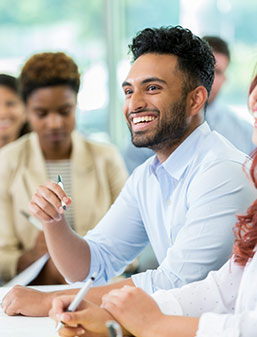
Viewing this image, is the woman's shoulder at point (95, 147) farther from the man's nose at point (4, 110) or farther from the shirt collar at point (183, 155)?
the shirt collar at point (183, 155)

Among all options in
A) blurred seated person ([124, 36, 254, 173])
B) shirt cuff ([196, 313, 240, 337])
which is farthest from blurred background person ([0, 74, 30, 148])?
shirt cuff ([196, 313, 240, 337])

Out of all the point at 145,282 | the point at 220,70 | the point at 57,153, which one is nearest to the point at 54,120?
the point at 57,153

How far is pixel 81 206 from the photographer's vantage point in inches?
114

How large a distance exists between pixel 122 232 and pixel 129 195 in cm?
12

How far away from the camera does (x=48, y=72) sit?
288cm

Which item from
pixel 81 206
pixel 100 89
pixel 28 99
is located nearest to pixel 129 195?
pixel 81 206

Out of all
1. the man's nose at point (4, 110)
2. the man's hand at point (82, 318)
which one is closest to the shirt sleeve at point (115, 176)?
the man's nose at point (4, 110)

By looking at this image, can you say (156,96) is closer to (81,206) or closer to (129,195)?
(129,195)

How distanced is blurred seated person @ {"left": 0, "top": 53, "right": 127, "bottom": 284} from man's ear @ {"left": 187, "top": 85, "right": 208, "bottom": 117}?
117 centimetres

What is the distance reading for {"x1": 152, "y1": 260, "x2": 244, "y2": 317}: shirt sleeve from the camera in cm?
134

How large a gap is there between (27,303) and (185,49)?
0.84m

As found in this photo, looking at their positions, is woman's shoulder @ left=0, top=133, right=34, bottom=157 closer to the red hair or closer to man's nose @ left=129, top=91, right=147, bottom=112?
man's nose @ left=129, top=91, right=147, bottom=112

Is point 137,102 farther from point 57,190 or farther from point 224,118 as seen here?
point 224,118

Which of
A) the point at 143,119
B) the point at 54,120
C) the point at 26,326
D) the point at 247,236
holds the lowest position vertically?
the point at 26,326
